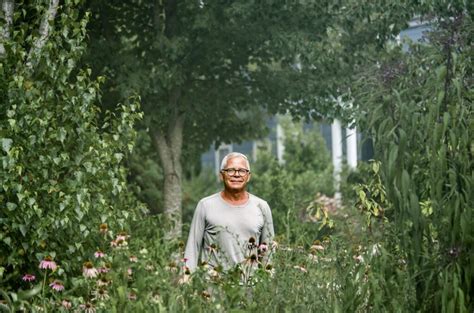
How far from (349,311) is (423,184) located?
28.5 inches

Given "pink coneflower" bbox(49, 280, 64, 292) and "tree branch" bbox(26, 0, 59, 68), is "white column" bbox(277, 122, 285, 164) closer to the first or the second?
"tree branch" bbox(26, 0, 59, 68)

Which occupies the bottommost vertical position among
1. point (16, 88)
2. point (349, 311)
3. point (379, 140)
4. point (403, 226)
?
point (349, 311)

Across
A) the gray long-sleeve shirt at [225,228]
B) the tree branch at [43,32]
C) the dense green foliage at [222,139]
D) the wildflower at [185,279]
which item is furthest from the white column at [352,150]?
the wildflower at [185,279]

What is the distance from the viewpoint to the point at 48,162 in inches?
312

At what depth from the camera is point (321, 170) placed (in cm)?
2531

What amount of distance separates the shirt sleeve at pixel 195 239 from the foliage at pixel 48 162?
1624 mm

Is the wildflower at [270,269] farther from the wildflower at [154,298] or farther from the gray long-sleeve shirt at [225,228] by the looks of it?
the wildflower at [154,298]

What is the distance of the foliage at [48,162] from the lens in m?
7.72

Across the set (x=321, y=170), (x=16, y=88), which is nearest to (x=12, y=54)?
(x=16, y=88)

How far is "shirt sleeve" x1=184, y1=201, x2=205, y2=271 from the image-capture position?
6.33 m

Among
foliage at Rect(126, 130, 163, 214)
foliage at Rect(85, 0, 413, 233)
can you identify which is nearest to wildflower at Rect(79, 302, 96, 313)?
foliage at Rect(85, 0, 413, 233)

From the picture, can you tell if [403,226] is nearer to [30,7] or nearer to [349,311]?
[349,311]

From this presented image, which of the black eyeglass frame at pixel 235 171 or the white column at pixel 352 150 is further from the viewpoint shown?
the white column at pixel 352 150

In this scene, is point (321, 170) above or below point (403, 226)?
above
